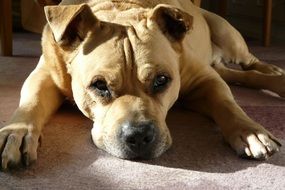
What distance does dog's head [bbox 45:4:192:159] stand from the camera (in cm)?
132

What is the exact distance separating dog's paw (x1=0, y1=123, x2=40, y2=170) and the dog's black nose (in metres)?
0.24

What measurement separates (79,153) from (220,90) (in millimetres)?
579

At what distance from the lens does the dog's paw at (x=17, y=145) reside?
4.10ft

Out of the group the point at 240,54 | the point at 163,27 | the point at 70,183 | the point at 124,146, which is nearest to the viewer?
the point at 70,183

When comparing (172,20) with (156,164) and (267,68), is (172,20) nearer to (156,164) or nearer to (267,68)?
(156,164)

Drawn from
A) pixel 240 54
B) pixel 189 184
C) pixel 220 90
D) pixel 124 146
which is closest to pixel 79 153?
pixel 124 146

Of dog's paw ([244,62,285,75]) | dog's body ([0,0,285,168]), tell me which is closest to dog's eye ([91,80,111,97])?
dog's body ([0,0,285,168])

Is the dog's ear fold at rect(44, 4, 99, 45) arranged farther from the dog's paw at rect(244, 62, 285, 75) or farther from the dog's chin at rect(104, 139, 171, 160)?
the dog's paw at rect(244, 62, 285, 75)

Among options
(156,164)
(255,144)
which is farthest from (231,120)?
(156,164)

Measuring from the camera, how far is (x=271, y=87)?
83.7 inches

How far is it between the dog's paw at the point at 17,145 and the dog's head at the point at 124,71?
7.3 inches

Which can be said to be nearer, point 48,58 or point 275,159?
point 275,159

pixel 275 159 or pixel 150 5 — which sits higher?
pixel 150 5

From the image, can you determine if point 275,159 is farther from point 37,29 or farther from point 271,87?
point 37,29
